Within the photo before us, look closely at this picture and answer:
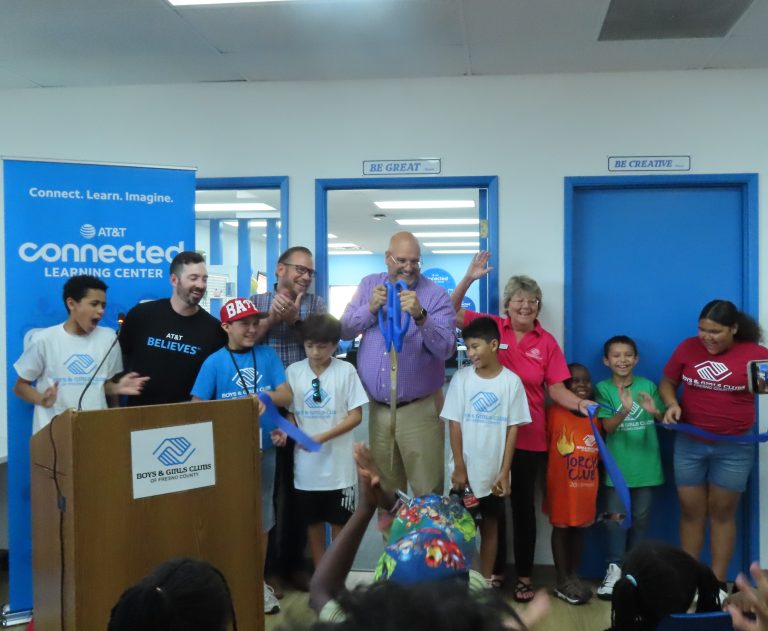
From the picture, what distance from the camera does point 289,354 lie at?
3.62m

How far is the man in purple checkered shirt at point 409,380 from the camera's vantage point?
3426mm

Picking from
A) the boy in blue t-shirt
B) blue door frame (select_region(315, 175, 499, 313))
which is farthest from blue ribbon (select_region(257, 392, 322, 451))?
blue door frame (select_region(315, 175, 499, 313))

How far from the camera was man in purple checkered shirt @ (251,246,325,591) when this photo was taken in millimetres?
3535

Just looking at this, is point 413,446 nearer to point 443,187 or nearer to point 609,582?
point 609,582

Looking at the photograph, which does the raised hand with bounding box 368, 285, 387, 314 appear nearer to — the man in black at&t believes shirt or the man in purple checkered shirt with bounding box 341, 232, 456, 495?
the man in purple checkered shirt with bounding box 341, 232, 456, 495

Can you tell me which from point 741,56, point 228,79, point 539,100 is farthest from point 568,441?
point 228,79

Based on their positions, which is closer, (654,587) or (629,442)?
(654,587)

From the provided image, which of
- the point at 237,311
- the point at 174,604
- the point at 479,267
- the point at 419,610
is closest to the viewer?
the point at 419,610

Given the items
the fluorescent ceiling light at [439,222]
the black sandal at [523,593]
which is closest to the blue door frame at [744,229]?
the black sandal at [523,593]

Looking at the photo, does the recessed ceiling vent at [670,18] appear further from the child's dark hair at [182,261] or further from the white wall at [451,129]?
the child's dark hair at [182,261]

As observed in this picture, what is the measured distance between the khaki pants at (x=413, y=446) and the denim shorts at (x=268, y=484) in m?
0.52

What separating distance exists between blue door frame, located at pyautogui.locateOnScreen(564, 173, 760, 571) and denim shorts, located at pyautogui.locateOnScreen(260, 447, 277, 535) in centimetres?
177

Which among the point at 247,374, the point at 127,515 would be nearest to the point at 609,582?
the point at 247,374

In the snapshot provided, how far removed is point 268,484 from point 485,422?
3.65 feet
